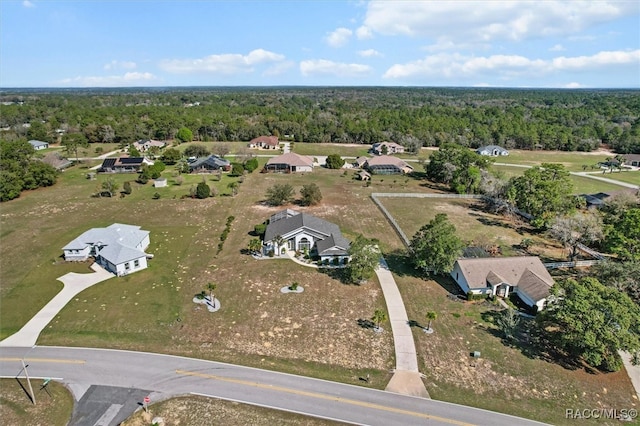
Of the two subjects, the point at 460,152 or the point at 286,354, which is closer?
the point at 286,354

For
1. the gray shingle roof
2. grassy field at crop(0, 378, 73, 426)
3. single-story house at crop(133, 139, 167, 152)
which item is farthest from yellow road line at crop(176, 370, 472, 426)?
single-story house at crop(133, 139, 167, 152)

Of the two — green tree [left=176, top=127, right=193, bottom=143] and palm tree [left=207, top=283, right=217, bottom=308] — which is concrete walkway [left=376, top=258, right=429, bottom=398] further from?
green tree [left=176, top=127, right=193, bottom=143]

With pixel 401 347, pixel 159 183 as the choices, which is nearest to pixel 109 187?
pixel 159 183

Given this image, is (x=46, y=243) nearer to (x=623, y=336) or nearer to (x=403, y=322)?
(x=403, y=322)

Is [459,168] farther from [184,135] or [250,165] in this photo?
[184,135]

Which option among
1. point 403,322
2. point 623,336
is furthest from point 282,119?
point 623,336

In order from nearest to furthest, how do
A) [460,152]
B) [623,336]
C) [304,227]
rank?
[623,336], [304,227], [460,152]
